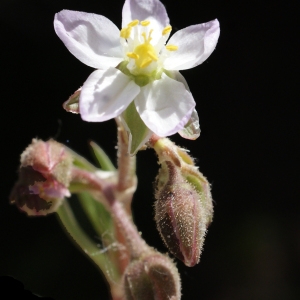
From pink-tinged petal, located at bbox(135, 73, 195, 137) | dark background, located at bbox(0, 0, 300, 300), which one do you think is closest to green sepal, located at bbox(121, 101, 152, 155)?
pink-tinged petal, located at bbox(135, 73, 195, 137)

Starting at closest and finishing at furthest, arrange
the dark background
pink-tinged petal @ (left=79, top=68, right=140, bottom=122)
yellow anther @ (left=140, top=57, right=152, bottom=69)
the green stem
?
pink-tinged petal @ (left=79, top=68, right=140, bottom=122) → yellow anther @ (left=140, top=57, right=152, bottom=69) → the green stem → the dark background

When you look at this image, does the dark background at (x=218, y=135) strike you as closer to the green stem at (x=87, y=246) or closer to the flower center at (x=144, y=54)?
the green stem at (x=87, y=246)

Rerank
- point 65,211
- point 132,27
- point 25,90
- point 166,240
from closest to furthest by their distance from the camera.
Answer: point 166,240 < point 132,27 < point 65,211 < point 25,90

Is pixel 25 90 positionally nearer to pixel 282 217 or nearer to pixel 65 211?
pixel 65 211

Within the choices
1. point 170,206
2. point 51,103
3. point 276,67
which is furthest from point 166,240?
point 276,67

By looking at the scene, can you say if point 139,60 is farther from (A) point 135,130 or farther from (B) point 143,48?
(A) point 135,130

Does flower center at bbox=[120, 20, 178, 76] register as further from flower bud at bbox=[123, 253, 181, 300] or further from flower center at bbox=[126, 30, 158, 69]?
flower bud at bbox=[123, 253, 181, 300]

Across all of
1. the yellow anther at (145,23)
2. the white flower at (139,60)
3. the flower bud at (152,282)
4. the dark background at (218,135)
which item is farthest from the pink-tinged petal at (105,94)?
the dark background at (218,135)

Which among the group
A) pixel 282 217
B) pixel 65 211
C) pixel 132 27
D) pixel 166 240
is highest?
pixel 132 27
